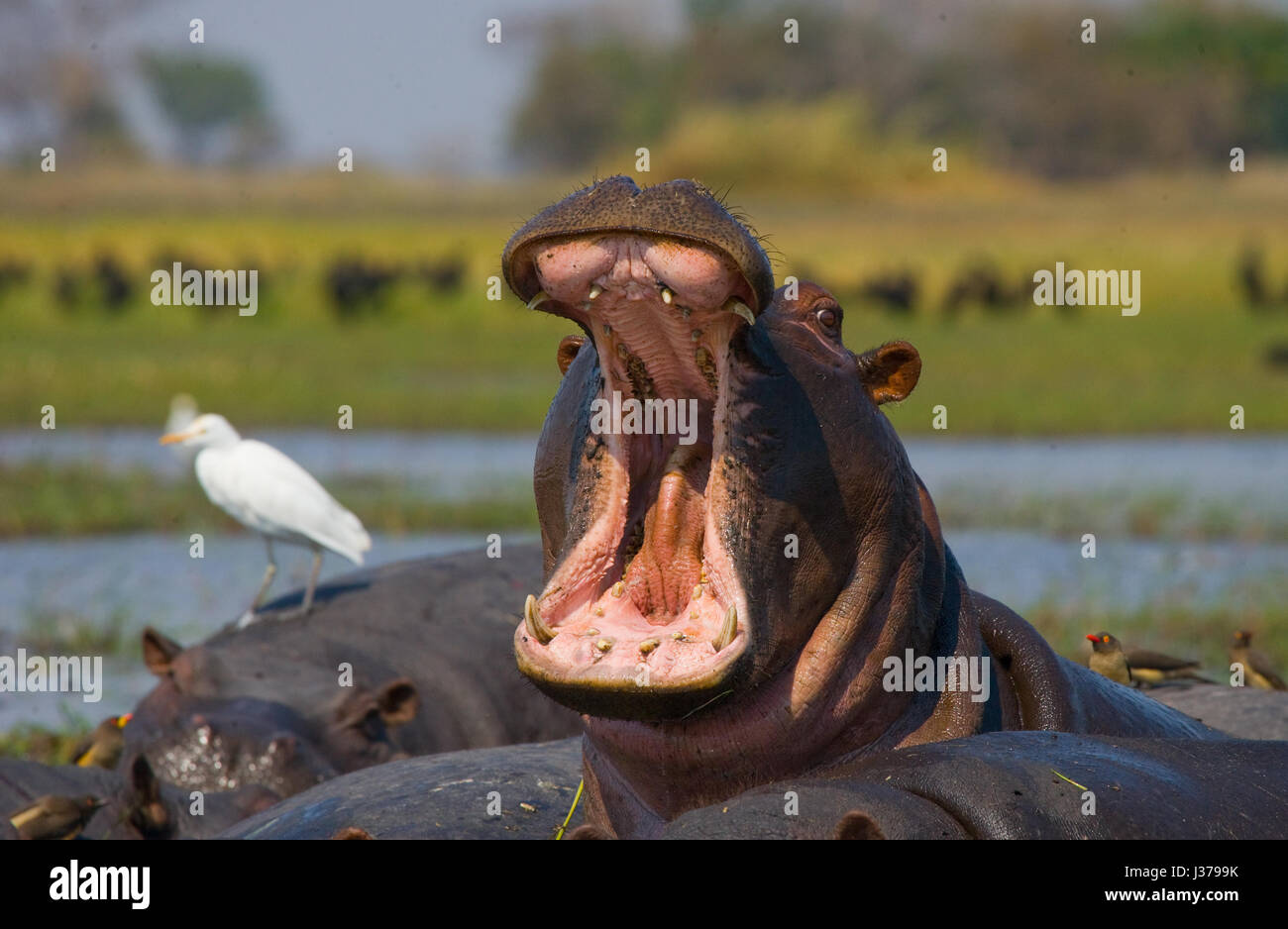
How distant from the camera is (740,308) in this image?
3.19m

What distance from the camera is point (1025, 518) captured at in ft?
38.9

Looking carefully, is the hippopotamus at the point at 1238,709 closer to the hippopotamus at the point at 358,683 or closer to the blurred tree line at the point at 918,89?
the hippopotamus at the point at 358,683

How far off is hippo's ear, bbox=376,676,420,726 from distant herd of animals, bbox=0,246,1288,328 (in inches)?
759

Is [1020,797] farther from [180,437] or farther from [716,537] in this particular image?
[180,437]

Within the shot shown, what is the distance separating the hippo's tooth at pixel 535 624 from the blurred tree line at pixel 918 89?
109ft

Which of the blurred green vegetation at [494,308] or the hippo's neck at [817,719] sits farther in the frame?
the blurred green vegetation at [494,308]

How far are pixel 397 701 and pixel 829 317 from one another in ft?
9.94

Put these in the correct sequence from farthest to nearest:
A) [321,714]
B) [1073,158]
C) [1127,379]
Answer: [1073,158] < [1127,379] < [321,714]

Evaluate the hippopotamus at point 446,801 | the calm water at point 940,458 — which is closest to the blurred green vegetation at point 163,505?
the calm water at point 940,458

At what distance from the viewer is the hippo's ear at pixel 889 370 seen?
144 inches

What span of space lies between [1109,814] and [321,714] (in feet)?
11.6

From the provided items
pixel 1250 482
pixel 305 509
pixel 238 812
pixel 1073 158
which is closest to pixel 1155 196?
pixel 1073 158

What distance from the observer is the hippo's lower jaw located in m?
3.16
